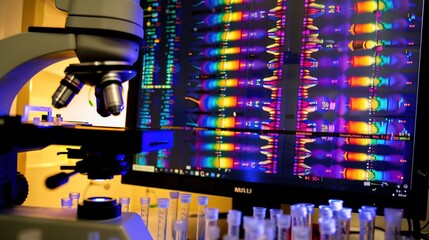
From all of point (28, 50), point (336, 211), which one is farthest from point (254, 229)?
point (28, 50)

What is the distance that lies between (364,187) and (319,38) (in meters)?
0.33

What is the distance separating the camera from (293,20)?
780 millimetres

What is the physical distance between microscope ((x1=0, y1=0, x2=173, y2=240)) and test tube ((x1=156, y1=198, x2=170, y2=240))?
69 mm

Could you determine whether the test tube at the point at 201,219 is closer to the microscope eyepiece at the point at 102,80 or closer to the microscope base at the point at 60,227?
the microscope base at the point at 60,227

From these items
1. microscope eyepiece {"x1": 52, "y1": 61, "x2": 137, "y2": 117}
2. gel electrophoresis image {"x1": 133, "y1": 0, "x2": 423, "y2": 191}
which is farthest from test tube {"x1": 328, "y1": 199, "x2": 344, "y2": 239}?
microscope eyepiece {"x1": 52, "y1": 61, "x2": 137, "y2": 117}

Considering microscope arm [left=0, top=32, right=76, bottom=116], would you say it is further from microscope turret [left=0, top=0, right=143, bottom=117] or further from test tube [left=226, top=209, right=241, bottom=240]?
test tube [left=226, top=209, right=241, bottom=240]

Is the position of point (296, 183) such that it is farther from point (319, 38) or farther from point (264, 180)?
point (319, 38)

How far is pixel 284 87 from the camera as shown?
2.57ft

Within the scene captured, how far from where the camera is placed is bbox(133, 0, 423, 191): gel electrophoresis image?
0.71m

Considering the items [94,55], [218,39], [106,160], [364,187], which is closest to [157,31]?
[218,39]

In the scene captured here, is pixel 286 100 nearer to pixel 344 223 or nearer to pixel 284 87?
pixel 284 87

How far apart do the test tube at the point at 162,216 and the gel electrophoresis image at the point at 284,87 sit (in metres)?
0.16

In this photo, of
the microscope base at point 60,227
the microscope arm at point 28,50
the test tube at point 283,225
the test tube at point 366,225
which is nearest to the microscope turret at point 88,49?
the microscope arm at point 28,50

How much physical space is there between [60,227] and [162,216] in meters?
0.21
